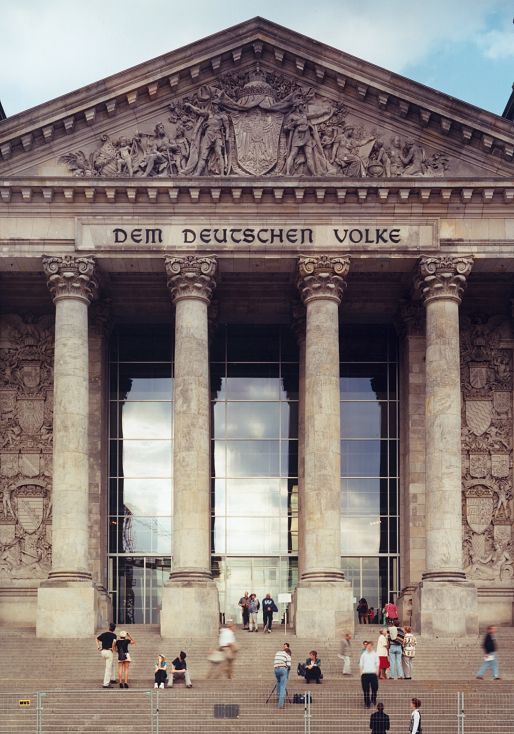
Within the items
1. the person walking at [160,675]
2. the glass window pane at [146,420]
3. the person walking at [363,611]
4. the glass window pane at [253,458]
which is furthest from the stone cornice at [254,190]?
the person walking at [160,675]

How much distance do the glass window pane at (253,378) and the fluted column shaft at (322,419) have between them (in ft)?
22.1

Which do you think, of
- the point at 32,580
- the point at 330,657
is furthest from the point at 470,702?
the point at 32,580

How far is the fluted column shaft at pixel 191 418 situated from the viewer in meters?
50.8

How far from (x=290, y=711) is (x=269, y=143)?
22.3 m

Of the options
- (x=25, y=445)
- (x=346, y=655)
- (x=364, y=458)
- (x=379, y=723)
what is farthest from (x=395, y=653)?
(x=25, y=445)

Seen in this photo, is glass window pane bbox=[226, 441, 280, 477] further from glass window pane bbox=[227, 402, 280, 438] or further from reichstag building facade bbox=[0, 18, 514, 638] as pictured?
reichstag building facade bbox=[0, 18, 514, 638]

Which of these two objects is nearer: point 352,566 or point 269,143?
point 269,143

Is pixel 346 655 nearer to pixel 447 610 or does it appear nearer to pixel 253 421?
pixel 447 610

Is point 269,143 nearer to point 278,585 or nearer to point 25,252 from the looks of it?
point 25,252

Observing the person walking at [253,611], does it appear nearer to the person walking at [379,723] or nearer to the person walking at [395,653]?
the person walking at [395,653]

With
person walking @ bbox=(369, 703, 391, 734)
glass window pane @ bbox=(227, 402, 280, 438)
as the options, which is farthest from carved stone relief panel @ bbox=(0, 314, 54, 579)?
person walking @ bbox=(369, 703, 391, 734)

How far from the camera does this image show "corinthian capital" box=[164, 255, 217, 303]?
52.2 metres

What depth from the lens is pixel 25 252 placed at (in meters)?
Answer: 52.5

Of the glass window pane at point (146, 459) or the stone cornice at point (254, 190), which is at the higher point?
the stone cornice at point (254, 190)
